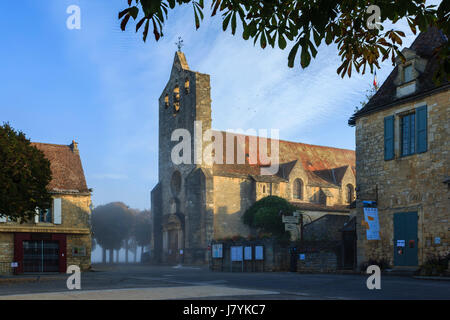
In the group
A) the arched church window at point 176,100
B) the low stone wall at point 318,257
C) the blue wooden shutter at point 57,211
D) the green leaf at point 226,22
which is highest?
the arched church window at point 176,100

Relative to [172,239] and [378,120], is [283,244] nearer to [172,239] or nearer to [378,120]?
[378,120]

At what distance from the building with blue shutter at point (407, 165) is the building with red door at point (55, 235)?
1758 cm

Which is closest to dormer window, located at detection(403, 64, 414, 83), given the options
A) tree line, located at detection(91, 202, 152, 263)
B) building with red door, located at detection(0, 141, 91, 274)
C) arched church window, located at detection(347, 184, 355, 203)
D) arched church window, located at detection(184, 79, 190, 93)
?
building with red door, located at detection(0, 141, 91, 274)

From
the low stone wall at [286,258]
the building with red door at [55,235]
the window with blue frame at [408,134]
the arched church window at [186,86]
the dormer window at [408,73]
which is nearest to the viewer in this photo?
the window with blue frame at [408,134]

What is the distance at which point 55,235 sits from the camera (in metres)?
32.1

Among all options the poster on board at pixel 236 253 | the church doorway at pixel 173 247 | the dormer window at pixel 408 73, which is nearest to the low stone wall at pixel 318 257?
the poster on board at pixel 236 253

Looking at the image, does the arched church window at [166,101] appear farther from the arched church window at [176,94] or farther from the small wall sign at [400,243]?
the small wall sign at [400,243]

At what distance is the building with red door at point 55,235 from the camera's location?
30906 mm

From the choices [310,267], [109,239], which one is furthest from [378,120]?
[109,239]

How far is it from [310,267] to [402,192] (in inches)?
246

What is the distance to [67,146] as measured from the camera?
37.8 meters

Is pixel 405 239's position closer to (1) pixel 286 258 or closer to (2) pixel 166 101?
(1) pixel 286 258

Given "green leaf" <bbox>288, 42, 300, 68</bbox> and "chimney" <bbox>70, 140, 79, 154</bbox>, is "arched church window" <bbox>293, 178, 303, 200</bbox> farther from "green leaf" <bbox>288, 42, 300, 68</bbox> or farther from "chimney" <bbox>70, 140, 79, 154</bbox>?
"green leaf" <bbox>288, 42, 300, 68</bbox>

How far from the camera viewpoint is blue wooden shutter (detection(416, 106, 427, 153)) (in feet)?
69.8
